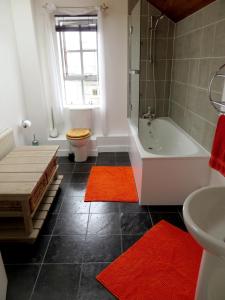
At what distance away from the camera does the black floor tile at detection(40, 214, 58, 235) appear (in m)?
2.01

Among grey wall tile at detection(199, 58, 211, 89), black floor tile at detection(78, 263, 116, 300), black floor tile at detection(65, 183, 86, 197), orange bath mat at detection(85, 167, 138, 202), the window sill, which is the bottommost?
black floor tile at detection(78, 263, 116, 300)

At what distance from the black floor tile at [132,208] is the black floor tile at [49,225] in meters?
0.67

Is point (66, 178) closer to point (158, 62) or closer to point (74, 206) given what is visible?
point (74, 206)

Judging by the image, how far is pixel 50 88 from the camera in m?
3.54

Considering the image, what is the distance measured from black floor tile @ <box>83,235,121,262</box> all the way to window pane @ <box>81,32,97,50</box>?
280cm

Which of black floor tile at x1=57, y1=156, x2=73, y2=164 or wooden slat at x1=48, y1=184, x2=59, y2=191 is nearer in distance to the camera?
wooden slat at x1=48, y1=184, x2=59, y2=191

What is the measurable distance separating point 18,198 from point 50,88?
7.41 feet

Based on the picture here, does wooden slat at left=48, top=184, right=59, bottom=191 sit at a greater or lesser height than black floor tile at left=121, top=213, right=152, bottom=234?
greater

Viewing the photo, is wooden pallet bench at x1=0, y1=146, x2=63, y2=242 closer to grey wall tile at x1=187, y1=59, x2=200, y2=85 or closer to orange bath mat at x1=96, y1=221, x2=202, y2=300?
orange bath mat at x1=96, y1=221, x2=202, y2=300

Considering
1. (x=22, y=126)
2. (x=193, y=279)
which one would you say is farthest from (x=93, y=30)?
(x=193, y=279)

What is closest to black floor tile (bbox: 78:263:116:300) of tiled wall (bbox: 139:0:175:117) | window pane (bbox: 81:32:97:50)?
tiled wall (bbox: 139:0:175:117)

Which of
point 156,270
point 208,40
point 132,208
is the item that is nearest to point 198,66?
point 208,40

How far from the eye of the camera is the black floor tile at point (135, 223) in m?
2.01

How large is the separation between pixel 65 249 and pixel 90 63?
2815 millimetres
